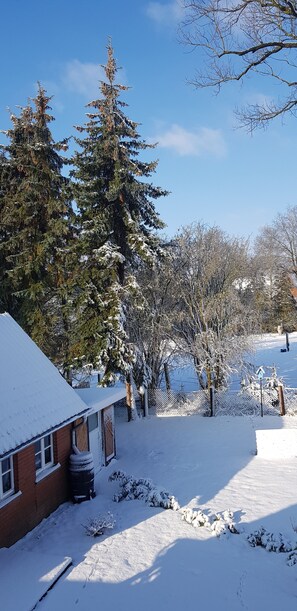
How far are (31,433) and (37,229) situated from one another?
11839 mm

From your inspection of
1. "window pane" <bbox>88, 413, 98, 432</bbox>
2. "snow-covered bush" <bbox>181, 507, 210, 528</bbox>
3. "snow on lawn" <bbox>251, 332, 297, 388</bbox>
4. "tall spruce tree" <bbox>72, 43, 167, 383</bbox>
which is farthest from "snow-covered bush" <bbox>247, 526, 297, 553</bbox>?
"snow on lawn" <bbox>251, 332, 297, 388</bbox>

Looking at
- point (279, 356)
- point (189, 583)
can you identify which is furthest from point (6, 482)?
point (279, 356)

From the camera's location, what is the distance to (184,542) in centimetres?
770

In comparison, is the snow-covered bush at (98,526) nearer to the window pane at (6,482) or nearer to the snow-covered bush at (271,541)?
the window pane at (6,482)

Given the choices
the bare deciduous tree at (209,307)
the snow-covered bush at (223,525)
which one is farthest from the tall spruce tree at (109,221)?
the snow-covered bush at (223,525)

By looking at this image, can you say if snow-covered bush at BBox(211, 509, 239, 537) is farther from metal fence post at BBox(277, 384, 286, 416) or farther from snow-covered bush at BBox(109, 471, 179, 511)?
metal fence post at BBox(277, 384, 286, 416)

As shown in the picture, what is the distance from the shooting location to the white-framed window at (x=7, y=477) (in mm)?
8172

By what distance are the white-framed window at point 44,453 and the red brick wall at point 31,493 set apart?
13 centimetres

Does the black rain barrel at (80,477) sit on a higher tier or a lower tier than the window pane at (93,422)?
lower

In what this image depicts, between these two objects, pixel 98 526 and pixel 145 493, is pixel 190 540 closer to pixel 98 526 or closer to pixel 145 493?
pixel 98 526

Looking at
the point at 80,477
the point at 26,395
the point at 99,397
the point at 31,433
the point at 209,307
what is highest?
the point at 209,307

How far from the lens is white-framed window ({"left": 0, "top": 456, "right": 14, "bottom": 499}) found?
8.17 meters

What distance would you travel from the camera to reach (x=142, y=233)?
54.8 ft

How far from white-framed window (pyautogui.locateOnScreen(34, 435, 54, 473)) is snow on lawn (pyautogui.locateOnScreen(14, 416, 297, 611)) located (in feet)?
3.66
